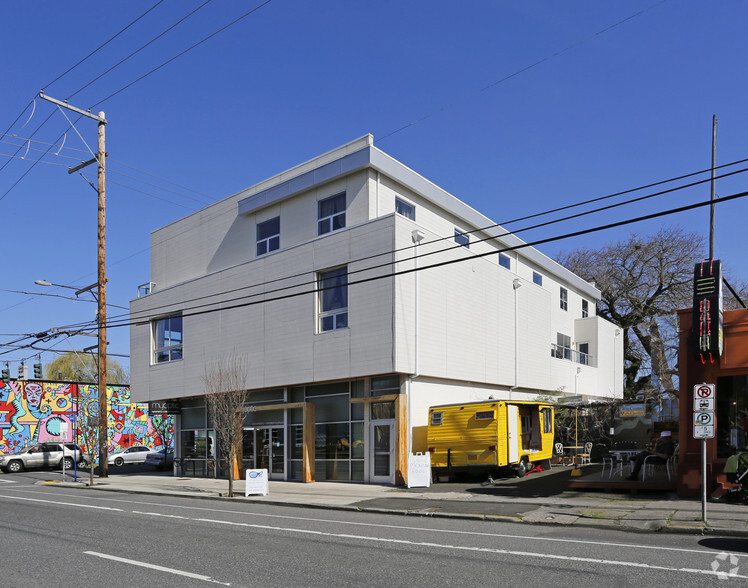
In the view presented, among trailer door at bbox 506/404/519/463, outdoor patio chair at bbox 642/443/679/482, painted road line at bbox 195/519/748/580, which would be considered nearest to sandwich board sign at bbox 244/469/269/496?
painted road line at bbox 195/519/748/580

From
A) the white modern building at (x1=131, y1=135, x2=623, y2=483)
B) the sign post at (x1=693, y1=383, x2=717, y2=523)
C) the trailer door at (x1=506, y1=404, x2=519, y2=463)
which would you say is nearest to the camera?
the sign post at (x1=693, y1=383, x2=717, y2=523)

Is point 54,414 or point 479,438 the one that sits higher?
point 479,438

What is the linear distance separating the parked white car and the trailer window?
2802 cm

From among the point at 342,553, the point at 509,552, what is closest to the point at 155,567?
the point at 342,553

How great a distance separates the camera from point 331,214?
1011 inches

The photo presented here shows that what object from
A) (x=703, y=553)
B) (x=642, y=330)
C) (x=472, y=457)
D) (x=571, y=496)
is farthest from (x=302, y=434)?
(x=642, y=330)

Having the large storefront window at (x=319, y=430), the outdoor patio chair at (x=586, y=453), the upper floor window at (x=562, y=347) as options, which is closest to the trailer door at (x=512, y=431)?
the large storefront window at (x=319, y=430)

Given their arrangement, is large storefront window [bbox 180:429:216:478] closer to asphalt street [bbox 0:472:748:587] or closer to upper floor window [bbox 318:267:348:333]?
upper floor window [bbox 318:267:348:333]

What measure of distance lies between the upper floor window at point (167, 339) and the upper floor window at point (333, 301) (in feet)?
29.9

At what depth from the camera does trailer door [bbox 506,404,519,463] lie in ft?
71.8

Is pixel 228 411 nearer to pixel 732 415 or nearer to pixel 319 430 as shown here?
pixel 319 430

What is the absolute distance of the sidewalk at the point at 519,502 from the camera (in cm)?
1259

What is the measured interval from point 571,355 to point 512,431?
19.5 metres

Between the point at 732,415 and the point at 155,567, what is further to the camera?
the point at 732,415
